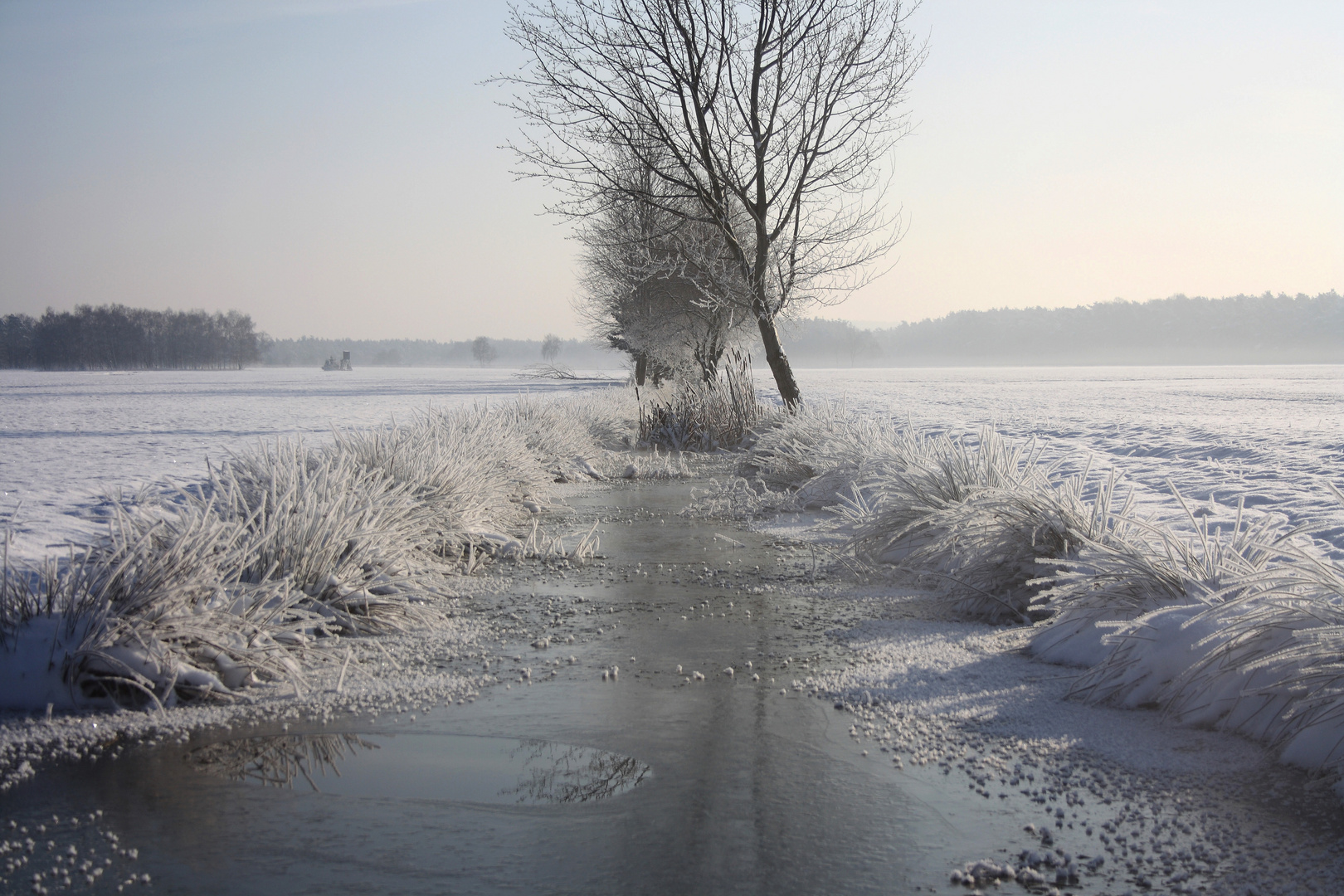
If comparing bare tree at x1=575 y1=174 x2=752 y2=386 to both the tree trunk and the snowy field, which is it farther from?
the snowy field

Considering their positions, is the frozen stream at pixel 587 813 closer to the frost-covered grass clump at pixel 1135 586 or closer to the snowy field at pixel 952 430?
the frost-covered grass clump at pixel 1135 586

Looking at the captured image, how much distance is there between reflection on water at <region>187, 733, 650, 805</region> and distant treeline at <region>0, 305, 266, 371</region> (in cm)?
8157

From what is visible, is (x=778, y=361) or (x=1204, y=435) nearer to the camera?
(x=1204, y=435)

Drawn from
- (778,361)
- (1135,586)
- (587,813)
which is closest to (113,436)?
(778,361)

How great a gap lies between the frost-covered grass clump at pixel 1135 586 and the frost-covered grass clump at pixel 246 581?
249cm

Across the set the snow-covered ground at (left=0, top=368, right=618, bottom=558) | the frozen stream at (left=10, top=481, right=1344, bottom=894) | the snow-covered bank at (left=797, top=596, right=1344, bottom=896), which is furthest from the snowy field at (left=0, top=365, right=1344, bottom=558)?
the snow-covered bank at (left=797, top=596, right=1344, bottom=896)

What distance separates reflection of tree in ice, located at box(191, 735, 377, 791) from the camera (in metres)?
2.20

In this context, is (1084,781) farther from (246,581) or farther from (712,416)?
(712,416)

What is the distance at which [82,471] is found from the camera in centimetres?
803

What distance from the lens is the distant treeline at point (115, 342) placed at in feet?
235

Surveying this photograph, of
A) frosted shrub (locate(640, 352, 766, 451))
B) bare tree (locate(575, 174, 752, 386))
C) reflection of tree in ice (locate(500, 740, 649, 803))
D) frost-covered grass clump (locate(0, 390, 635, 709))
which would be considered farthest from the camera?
bare tree (locate(575, 174, 752, 386))

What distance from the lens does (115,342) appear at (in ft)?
245

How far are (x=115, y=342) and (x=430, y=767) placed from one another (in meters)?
89.4

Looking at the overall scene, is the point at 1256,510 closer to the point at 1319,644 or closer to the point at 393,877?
the point at 1319,644
